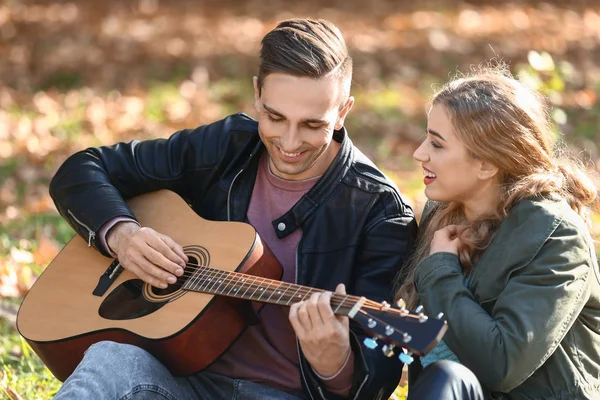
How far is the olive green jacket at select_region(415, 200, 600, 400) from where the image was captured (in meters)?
2.60

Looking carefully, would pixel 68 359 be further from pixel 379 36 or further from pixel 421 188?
pixel 379 36

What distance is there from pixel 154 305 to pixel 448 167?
1.09m

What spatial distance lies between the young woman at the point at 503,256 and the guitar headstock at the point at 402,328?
0.18 metres

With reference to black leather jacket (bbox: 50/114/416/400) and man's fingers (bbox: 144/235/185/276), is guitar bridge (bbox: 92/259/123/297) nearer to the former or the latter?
black leather jacket (bbox: 50/114/416/400)

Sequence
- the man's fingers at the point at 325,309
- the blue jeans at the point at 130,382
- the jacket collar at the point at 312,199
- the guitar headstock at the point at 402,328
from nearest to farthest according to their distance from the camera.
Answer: the guitar headstock at the point at 402,328, the man's fingers at the point at 325,309, the blue jeans at the point at 130,382, the jacket collar at the point at 312,199

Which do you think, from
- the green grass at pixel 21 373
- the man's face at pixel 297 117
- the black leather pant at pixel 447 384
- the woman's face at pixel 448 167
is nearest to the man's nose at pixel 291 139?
the man's face at pixel 297 117

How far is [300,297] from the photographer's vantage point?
2.70 m

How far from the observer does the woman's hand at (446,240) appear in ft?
9.45

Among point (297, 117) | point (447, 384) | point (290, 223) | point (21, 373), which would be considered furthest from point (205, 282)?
point (21, 373)

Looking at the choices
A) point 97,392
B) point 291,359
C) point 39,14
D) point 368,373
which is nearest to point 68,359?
point 97,392

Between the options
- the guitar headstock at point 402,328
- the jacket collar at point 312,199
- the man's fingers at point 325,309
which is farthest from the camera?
the jacket collar at point 312,199

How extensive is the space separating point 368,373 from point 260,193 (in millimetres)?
897

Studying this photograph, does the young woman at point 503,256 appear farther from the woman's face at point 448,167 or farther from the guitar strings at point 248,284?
the guitar strings at point 248,284

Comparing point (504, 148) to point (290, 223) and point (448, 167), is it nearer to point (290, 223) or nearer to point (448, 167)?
point (448, 167)
